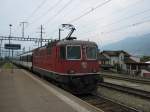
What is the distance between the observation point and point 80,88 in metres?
16.8

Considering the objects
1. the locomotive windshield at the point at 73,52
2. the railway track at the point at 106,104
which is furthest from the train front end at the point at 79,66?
the railway track at the point at 106,104

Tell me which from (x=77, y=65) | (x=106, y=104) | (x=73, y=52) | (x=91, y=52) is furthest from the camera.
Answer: (x=91, y=52)

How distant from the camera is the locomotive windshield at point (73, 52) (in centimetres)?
1728

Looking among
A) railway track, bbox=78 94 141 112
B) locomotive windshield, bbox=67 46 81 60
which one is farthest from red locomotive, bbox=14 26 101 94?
railway track, bbox=78 94 141 112

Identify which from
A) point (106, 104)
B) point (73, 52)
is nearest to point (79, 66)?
point (73, 52)

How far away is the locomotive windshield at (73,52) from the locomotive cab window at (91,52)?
21.3 inches

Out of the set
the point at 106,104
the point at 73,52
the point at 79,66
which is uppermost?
the point at 73,52

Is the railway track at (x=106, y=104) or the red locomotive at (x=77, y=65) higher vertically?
the red locomotive at (x=77, y=65)

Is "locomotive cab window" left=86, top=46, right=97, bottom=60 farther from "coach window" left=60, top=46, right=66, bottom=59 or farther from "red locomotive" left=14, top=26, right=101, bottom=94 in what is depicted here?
"coach window" left=60, top=46, right=66, bottom=59

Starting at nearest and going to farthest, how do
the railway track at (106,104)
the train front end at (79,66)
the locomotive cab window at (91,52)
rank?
the railway track at (106,104)
the train front end at (79,66)
the locomotive cab window at (91,52)

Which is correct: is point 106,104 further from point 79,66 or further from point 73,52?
point 73,52

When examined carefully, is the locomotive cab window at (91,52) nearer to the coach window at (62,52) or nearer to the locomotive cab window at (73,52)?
the locomotive cab window at (73,52)

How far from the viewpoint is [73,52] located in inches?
685

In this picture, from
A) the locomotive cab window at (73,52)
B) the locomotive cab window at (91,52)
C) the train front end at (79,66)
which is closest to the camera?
the train front end at (79,66)
